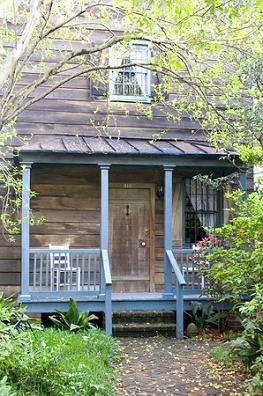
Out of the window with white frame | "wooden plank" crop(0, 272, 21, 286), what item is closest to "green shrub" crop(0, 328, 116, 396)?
"wooden plank" crop(0, 272, 21, 286)

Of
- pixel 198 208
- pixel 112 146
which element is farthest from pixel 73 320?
pixel 198 208

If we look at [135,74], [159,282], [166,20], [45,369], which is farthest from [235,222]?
[135,74]

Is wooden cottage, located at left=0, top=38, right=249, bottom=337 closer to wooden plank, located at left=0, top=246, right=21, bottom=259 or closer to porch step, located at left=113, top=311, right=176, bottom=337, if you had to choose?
wooden plank, located at left=0, top=246, right=21, bottom=259

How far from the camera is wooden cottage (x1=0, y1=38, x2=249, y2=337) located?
10055mm

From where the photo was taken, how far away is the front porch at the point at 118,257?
9.69 m

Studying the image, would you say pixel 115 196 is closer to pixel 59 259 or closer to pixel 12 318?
pixel 59 259

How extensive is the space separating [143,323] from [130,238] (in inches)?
93.1

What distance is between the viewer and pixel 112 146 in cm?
1060

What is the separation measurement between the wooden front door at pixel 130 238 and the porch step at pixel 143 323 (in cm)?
163

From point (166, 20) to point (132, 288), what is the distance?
6070mm

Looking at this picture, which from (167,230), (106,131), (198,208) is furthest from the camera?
(198,208)

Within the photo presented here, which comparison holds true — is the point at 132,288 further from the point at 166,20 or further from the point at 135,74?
the point at 166,20

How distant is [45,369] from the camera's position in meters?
5.05

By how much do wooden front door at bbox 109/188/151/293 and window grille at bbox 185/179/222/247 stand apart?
2.79ft
